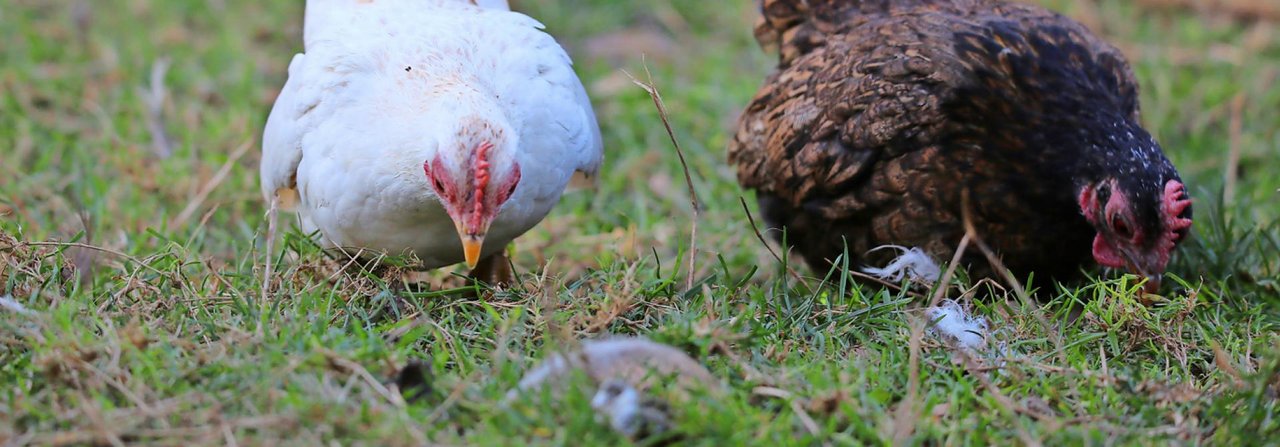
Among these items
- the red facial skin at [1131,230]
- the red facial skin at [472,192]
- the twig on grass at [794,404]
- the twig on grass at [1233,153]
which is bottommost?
the twig on grass at [1233,153]

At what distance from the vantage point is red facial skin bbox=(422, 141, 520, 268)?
9.51 ft

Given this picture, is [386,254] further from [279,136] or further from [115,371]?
[115,371]

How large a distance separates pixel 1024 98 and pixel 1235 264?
901mm

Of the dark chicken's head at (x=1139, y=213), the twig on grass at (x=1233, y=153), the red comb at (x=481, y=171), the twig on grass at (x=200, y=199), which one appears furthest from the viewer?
the twig on grass at (x=1233, y=153)

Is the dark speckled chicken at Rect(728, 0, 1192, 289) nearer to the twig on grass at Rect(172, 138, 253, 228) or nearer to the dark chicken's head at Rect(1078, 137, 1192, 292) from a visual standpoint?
the dark chicken's head at Rect(1078, 137, 1192, 292)

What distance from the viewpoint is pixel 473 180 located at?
290 centimetres

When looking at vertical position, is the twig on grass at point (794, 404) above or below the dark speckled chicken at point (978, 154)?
below

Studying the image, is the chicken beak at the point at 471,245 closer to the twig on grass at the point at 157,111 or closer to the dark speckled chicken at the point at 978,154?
the dark speckled chicken at the point at 978,154

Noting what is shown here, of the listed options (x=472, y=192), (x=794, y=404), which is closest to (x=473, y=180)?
(x=472, y=192)

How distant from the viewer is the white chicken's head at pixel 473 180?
2.90 m

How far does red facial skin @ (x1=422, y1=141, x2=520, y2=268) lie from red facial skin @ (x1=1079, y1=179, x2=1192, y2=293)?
1596 mm

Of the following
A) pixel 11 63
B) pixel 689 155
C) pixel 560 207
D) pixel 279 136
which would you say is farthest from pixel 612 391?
pixel 11 63

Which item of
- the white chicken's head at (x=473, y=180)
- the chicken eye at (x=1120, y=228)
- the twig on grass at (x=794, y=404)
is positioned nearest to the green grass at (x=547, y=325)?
the twig on grass at (x=794, y=404)

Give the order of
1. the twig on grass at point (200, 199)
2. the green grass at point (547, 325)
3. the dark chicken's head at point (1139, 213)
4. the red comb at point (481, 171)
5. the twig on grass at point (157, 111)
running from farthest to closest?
the twig on grass at point (157, 111)
the twig on grass at point (200, 199)
the dark chicken's head at point (1139, 213)
the red comb at point (481, 171)
the green grass at point (547, 325)
